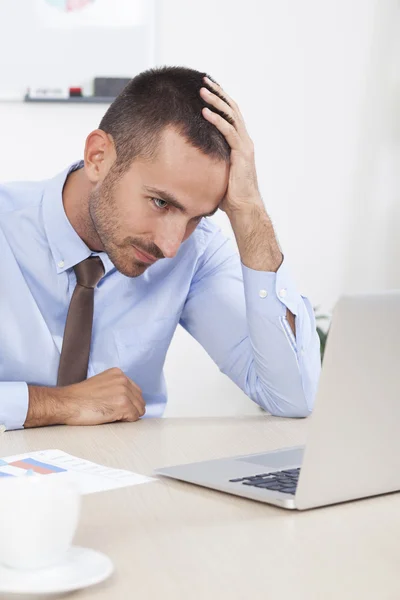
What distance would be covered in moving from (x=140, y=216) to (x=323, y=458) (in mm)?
789

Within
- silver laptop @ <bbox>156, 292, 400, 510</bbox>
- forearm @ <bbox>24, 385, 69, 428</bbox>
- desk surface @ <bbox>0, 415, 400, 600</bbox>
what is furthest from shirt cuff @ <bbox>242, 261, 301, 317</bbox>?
silver laptop @ <bbox>156, 292, 400, 510</bbox>

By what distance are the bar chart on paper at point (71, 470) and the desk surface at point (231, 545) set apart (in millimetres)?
28

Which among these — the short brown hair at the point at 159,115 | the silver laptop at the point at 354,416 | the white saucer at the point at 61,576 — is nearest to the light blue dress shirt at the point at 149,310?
the short brown hair at the point at 159,115

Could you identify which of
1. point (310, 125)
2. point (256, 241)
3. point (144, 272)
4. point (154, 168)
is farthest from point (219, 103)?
point (310, 125)

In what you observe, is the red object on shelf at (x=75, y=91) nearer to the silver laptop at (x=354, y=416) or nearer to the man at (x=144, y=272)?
the man at (x=144, y=272)

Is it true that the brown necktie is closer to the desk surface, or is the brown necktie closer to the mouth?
the mouth

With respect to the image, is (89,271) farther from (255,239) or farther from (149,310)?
(255,239)

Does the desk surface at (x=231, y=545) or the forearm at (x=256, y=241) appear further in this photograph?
the forearm at (x=256, y=241)

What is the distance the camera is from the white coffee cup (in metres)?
0.61

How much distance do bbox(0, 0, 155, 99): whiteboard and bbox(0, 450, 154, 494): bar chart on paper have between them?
179 centimetres

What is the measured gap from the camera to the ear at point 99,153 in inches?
61.9

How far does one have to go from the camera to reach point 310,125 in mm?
2986

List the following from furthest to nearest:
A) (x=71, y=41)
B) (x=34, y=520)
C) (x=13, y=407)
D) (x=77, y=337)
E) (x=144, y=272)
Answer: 1. (x=71, y=41)
2. (x=144, y=272)
3. (x=77, y=337)
4. (x=13, y=407)
5. (x=34, y=520)

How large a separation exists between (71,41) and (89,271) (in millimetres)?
1327
